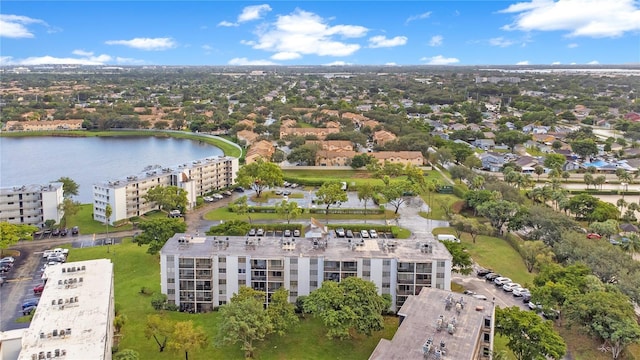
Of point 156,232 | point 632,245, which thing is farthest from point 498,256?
point 156,232

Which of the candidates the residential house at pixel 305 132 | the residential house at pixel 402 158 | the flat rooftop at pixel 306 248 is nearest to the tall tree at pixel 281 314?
the flat rooftop at pixel 306 248

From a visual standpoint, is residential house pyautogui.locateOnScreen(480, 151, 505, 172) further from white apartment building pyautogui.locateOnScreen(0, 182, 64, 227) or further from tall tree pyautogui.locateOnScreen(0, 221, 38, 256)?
tall tree pyautogui.locateOnScreen(0, 221, 38, 256)

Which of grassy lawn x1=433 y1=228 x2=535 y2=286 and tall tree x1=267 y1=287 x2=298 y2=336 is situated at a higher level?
tall tree x1=267 y1=287 x2=298 y2=336

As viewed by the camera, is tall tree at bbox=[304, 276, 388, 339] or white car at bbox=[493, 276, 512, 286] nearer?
tall tree at bbox=[304, 276, 388, 339]

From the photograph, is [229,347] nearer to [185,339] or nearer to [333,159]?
[185,339]

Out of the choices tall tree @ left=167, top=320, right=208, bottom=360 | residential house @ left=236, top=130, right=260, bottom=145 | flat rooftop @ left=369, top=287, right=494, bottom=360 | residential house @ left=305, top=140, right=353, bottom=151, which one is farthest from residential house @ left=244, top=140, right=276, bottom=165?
flat rooftop @ left=369, top=287, right=494, bottom=360
